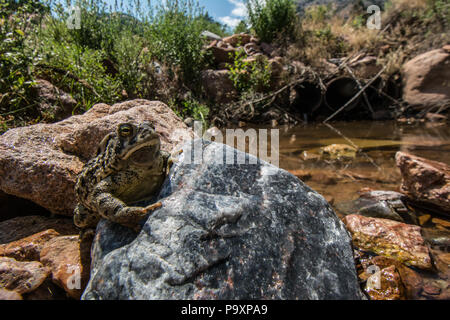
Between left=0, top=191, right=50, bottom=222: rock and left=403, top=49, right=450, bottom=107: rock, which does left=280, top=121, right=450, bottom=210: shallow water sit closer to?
left=403, top=49, right=450, bottom=107: rock

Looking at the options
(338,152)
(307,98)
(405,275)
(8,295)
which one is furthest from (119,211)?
(307,98)

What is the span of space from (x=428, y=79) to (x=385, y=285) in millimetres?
7941

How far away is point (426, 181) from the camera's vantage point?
2633 millimetres

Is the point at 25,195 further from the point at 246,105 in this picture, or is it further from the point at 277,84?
the point at 277,84

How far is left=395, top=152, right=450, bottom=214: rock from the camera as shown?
8.22ft

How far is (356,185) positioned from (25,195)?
3652mm

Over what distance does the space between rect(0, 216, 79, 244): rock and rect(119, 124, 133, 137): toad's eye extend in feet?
3.82

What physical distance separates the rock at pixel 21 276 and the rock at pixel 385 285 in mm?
2122

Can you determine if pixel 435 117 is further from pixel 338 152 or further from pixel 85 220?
pixel 85 220

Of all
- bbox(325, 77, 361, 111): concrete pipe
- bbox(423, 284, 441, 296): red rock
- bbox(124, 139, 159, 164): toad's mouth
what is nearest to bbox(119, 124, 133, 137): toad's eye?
bbox(124, 139, 159, 164): toad's mouth

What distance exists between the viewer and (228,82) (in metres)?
7.40

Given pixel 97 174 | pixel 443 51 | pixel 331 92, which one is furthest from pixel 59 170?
pixel 443 51
